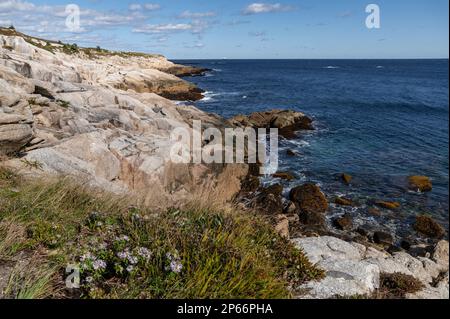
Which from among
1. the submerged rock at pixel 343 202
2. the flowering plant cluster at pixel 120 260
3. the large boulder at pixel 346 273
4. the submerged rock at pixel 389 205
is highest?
the flowering plant cluster at pixel 120 260

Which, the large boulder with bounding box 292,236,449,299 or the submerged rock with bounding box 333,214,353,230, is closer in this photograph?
the large boulder with bounding box 292,236,449,299

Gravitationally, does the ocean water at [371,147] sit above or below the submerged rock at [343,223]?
above

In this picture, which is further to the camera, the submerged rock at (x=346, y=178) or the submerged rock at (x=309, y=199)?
the submerged rock at (x=346, y=178)

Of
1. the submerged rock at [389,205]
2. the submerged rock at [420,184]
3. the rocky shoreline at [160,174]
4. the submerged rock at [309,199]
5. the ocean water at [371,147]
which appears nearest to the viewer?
the rocky shoreline at [160,174]

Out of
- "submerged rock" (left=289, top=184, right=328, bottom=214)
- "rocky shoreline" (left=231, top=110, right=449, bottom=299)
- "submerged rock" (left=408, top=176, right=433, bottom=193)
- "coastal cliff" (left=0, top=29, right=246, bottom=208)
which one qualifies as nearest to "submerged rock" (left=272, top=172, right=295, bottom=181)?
"rocky shoreline" (left=231, top=110, right=449, bottom=299)

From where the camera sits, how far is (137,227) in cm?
552

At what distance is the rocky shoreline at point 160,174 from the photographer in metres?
7.48

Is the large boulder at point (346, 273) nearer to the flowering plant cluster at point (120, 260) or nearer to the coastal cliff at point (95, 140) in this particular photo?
the flowering plant cluster at point (120, 260)

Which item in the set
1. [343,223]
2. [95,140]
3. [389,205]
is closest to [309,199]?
[343,223]

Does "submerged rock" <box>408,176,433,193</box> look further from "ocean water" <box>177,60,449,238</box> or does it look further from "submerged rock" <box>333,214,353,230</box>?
"submerged rock" <box>333,214,353,230</box>

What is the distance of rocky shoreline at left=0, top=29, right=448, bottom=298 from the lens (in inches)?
295

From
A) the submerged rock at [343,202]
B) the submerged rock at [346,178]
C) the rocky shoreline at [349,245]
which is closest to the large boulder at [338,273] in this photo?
the rocky shoreline at [349,245]

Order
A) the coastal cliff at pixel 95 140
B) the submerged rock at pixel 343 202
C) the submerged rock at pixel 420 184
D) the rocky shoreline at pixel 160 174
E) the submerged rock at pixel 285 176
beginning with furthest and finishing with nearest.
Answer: the submerged rock at pixel 285 176
the submerged rock at pixel 420 184
the submerged rock at pixel 343 202
the coastal cliff at pixel 95 140
the rocky shoreline at pixel 160 174

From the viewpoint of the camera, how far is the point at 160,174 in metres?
17.7
